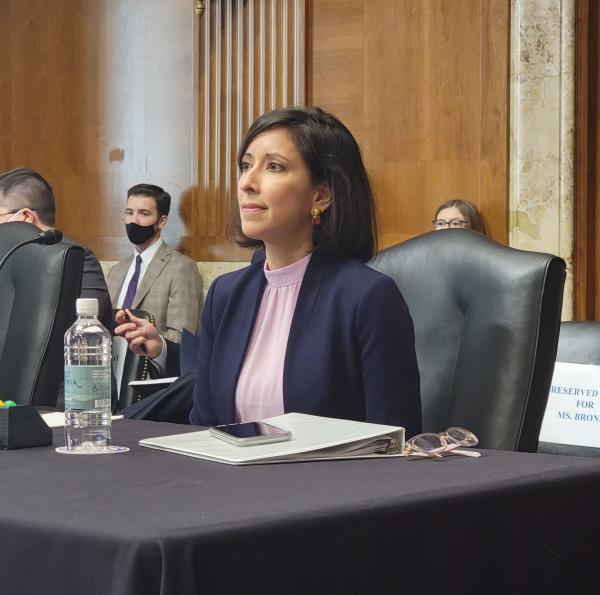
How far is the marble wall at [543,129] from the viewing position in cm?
557

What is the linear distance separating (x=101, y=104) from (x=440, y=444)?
20.1 feet

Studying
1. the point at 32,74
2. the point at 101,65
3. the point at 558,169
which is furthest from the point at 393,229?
the point at 32,74

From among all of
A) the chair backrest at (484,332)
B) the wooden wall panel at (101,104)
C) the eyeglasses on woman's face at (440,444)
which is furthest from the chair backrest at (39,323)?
the wooden wall panel at (101,104)

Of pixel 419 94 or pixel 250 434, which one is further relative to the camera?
pixel 419 94

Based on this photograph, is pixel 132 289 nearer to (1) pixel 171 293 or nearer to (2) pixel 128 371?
(1) pixel 171 293

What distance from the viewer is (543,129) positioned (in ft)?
18.5

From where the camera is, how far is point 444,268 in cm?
233

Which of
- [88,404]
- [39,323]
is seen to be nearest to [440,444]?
[88,404]

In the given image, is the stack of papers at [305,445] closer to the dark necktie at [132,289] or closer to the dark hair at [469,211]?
the dark hair at [469,211]

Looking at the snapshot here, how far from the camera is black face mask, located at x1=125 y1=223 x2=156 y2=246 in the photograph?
268 inches

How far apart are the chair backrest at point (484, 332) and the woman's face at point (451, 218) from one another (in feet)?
11.0

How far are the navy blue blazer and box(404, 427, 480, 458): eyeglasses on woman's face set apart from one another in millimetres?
454

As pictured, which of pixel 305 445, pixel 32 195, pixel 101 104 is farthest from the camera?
pixel 101 104

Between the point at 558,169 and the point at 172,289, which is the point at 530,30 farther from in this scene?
the point at 172,289
